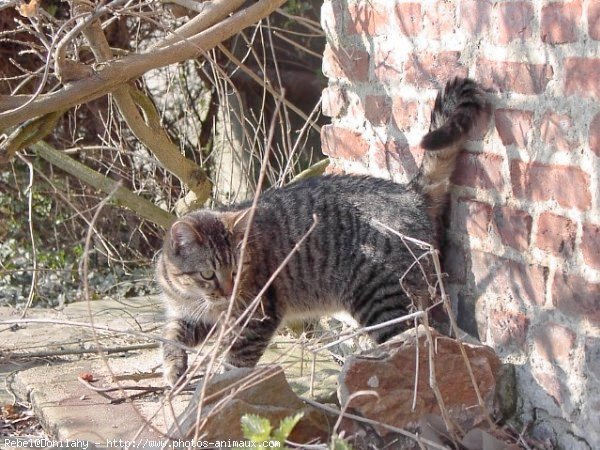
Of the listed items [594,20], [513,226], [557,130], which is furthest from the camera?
[513,226]

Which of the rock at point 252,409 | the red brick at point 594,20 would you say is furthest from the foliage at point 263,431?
the red brick at point 594,20

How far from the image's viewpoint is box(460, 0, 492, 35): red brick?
312cm

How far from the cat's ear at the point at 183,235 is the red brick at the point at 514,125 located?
1.51m

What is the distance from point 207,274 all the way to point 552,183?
1.78m

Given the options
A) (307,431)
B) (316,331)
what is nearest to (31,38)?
(316,331)

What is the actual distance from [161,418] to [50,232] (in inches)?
161

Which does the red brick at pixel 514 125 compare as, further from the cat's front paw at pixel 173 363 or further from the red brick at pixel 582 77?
the cat's front paw at pixel 173 363

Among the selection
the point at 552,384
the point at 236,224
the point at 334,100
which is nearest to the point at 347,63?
the point at 334,100

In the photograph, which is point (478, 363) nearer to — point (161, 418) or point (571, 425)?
point (571, 425)

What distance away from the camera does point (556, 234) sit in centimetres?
289

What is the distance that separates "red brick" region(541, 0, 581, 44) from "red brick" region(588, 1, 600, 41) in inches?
2.1

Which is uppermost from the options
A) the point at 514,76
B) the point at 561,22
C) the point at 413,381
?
the point at 561,22

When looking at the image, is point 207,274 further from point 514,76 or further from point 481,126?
point 514,76

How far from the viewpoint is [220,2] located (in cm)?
408
